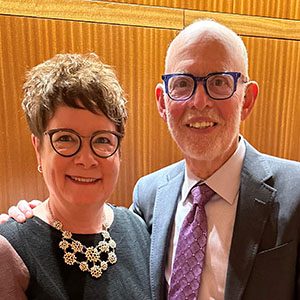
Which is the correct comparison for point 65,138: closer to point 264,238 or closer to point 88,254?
point 88,254

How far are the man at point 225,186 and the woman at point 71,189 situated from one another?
28 centimetres

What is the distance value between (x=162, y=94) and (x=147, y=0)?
0.97 metres

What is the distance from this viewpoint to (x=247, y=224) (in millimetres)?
Result: 1212

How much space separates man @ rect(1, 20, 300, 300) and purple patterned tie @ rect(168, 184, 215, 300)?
0.02 meters

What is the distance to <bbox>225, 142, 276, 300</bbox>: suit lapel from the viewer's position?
1.17 m

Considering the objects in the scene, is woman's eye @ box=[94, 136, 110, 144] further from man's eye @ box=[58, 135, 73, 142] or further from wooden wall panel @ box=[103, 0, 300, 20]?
wooden wall panel @ box=[103, 0, 300, 20]

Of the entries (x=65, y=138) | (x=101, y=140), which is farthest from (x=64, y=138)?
(x=101, y=140)

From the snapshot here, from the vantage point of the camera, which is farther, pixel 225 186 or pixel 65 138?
pixel 225 186

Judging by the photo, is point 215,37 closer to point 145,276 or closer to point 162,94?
point 162,94

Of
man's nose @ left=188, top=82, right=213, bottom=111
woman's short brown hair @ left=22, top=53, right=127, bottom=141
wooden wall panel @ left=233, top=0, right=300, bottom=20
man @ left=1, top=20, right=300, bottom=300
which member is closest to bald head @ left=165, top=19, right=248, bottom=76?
man @ left=1, top=20, right=300, bottom=300

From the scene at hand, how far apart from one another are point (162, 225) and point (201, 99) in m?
0.60

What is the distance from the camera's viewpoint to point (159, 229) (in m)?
1.42

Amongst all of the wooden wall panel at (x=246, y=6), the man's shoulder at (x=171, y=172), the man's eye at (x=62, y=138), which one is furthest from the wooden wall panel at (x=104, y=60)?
the man's eye at (x=62, y=138)

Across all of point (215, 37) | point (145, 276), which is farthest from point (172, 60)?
point (145, 276)
